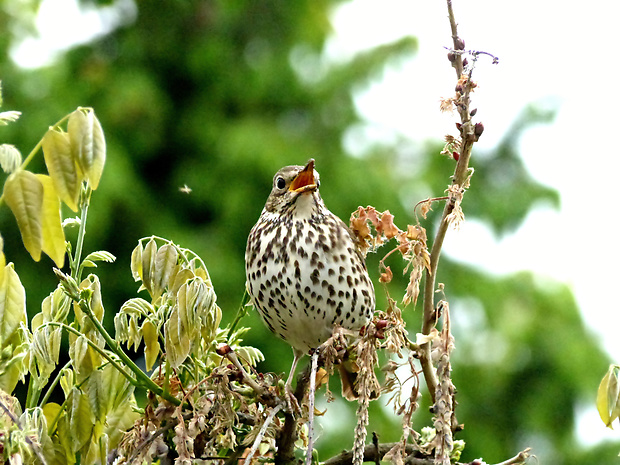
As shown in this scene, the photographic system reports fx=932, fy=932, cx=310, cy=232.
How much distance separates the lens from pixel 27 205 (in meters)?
1.52

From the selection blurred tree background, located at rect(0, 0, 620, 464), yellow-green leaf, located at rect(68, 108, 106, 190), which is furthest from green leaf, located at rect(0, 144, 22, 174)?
blurred tree background, located at rect(0, 0, 620, 464)

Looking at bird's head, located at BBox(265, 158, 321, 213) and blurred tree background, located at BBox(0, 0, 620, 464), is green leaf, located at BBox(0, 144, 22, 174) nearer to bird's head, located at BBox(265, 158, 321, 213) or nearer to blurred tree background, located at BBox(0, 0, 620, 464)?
bird's head, located at BBox(265, 158, 321, 213)

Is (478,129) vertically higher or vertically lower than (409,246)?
higher

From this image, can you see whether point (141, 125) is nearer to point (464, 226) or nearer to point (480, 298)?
point (480, 298)

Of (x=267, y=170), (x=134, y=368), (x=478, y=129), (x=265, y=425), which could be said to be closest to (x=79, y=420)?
(x=134, y=368)

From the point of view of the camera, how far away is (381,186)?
7.59 meters

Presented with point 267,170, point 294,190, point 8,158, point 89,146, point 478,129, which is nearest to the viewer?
point 8,158

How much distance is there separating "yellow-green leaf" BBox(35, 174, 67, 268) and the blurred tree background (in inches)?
211

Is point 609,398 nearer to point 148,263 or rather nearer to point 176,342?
point 176,342

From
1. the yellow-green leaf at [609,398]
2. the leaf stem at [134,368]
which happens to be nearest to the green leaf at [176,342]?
the leaf stem at [134,368]

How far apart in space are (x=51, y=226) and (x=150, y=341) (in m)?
0.48

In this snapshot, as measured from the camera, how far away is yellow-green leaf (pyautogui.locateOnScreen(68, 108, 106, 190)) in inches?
62.0

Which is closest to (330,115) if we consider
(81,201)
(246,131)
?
(246,131)

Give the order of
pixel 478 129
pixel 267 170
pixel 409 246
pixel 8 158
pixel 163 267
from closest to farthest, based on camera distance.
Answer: pixel 8 158 < pixel 478 129 < pixel 409 246 < pixel 163 267 < pixel 267 170
